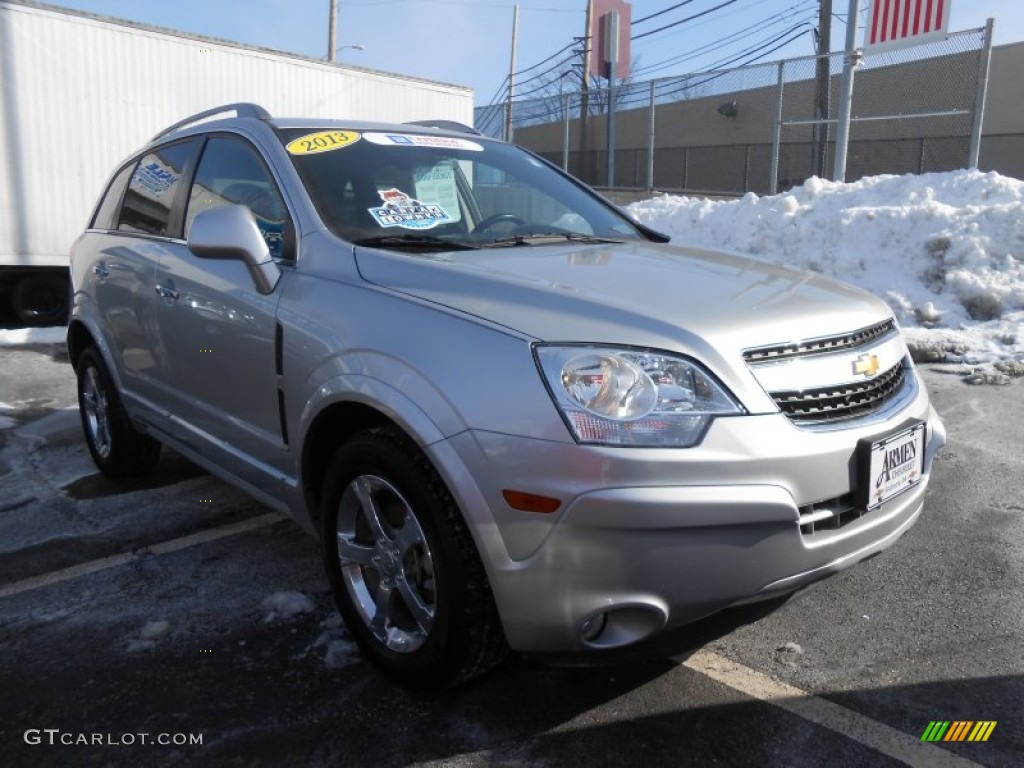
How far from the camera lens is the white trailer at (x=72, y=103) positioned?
9.38 metres

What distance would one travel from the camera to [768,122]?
2309 cm

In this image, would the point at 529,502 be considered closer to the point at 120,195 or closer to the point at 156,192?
the point at 156,192

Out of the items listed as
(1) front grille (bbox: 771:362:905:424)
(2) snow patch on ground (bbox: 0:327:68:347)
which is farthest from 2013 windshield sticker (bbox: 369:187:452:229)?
(2) snow patch on ground (bbox: 0:327:68:347)

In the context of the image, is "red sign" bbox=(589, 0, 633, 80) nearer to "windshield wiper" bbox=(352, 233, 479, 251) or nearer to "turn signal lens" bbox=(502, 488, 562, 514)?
"windshield wiper" bbox=(352, 233, 479, 251)

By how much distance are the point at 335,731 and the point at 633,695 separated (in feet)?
2.91

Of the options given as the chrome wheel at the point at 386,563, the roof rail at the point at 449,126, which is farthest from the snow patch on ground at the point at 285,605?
the roof rail at the point at 449,126

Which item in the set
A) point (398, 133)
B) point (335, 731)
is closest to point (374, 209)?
point (398, 133)

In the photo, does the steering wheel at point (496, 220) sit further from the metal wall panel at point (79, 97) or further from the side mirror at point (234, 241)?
the metal wall panel at point (79, 97)

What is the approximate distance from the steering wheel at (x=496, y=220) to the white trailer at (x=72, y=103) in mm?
8218

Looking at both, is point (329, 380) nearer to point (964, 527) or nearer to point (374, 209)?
point (374, 209)

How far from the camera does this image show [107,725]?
2.51m

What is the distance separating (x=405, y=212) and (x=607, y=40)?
19.2m

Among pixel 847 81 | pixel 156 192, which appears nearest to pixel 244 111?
pixel 156 192

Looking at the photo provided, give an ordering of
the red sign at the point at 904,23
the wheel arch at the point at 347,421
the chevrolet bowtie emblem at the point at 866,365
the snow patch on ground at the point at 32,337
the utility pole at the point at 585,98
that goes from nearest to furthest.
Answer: the wheel arch at the point at 347,421 < the chevrolet bowtie emblem at the point at 866,365 < the snow patch on ground at the point at 32,337 < the red sign at the point at 904,23 < the utility pole at the point at 585,98
